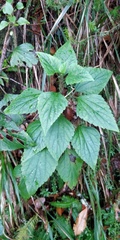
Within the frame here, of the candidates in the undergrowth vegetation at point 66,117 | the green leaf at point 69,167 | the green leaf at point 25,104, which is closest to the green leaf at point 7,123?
the undergrowth vegetation at point 66,117

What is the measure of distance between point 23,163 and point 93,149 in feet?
0.83

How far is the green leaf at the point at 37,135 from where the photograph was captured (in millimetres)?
872

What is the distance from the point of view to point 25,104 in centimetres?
84

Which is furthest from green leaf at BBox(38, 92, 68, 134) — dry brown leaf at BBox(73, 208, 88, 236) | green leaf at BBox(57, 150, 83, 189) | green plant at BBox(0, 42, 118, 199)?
dry brown leaf at BBox(73, 208, 88, 236)

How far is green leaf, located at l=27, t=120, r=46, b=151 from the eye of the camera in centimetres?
87

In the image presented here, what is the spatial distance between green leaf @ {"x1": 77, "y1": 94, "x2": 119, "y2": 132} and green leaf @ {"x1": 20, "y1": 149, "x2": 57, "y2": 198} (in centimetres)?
20

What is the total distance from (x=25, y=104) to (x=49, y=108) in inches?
4.2

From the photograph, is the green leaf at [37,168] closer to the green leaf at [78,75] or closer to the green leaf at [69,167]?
the green leaf at [69,167]

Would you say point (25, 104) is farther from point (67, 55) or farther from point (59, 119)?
point (67, 55)

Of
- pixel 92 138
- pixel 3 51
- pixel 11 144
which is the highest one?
pixel 3 51

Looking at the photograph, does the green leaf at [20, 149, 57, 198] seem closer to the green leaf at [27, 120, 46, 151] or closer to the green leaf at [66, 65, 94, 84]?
the green leaf at [27, 120, 46, 151]

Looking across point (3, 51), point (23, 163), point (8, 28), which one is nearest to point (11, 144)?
point (23, 163)

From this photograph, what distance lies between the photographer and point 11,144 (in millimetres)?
925

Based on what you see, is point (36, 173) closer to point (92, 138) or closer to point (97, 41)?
point (92, 138)
